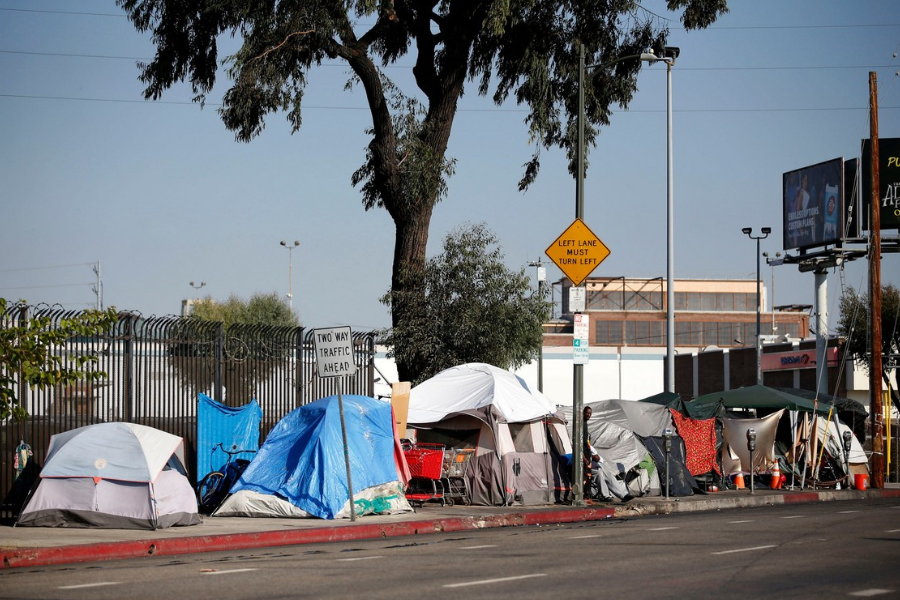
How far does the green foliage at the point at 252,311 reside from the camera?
241 ft

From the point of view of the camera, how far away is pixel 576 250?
69.9ft

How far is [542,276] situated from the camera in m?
74.3

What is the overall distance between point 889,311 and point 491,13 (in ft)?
128

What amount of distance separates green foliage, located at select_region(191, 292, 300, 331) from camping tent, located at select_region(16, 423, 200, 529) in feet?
186

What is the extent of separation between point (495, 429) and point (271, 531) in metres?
6.37

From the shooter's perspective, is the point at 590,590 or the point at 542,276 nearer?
the point at 590,590

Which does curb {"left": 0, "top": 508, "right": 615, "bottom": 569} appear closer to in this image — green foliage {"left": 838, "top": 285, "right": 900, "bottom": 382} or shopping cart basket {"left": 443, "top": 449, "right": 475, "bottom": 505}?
shopping cart basket {"left": 443, "top": 449, "right": 475, "bottom": 505}

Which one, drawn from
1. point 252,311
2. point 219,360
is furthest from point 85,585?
point 252,311

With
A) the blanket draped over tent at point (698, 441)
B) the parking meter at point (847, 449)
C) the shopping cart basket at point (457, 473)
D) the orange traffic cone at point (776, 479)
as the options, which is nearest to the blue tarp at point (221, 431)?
the shopping cart basket at point (457, 473)

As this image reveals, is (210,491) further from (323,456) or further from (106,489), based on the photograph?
(106,489)

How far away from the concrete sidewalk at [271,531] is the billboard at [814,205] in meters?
26.4

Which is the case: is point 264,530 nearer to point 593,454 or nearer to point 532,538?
point 532,538

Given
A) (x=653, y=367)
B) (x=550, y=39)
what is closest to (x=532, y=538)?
(x=550, y=39)

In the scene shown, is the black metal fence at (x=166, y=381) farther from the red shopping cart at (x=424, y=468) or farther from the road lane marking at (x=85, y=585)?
the road lane marking at (x=85, y=585)
